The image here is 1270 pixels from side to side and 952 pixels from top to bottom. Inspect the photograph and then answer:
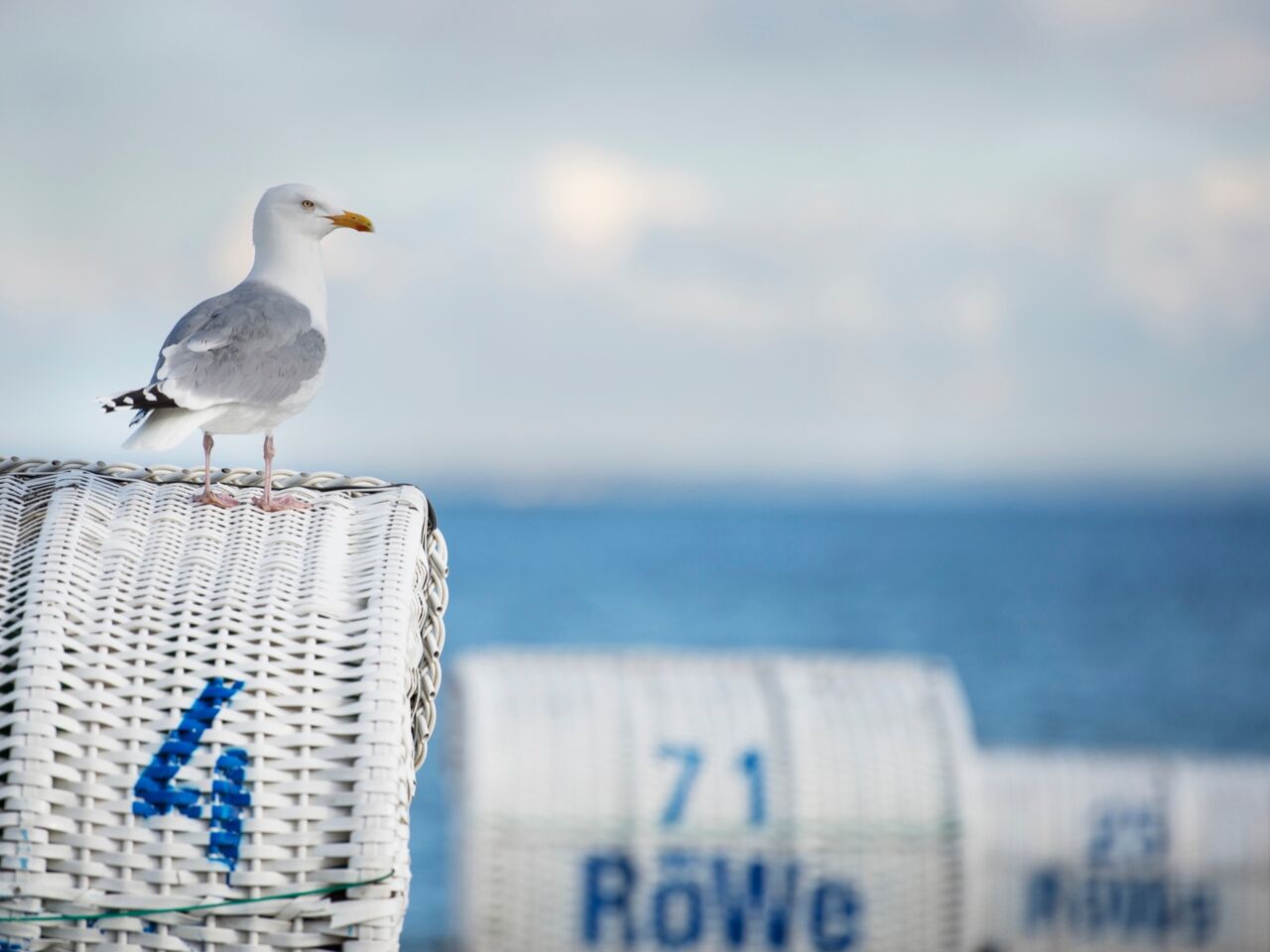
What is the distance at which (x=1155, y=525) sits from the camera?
7144 centimetres

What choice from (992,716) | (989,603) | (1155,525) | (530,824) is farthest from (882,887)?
(1155,525)

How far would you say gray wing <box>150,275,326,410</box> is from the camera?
2332 millimetres

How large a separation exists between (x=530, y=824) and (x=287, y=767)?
3.85 meters

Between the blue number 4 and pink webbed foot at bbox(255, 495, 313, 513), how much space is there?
1.46 feet

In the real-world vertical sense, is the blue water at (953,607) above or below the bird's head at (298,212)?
above

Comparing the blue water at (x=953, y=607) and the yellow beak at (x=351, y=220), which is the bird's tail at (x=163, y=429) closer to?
the yellow beak at (x=351, y=220)

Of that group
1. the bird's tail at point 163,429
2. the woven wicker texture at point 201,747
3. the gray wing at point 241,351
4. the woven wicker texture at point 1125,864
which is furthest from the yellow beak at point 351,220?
the woven wicker texture at point 1125,864

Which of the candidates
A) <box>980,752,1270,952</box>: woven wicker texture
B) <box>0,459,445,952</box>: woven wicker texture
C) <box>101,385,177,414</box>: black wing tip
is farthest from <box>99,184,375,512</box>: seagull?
<box>980,752,1270,952</box>: woven wicker texture

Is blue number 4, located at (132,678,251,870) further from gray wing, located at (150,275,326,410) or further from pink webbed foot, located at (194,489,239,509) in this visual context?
gray wing, located at (150,275,326,410)

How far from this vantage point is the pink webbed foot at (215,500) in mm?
2314

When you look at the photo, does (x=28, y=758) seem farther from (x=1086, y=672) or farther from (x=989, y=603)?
(x=989, y=603)

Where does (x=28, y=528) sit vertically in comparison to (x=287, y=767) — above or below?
above

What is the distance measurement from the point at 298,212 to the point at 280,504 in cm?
52

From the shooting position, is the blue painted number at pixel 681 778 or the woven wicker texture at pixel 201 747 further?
the blue painted number at pixel 681 778
